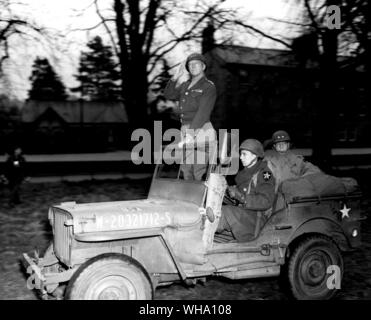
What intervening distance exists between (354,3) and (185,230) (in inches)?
476

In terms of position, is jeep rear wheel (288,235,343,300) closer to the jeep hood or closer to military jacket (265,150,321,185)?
military jacket (265,150,321,185)

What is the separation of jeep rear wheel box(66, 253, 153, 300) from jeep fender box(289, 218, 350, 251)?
2.03 meters

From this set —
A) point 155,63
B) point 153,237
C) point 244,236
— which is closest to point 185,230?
point 153,237

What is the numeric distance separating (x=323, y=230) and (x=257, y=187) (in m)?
1.13

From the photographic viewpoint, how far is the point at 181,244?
4.55m

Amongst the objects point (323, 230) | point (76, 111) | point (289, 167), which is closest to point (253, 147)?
point (289, 167)

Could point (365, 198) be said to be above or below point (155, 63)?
below

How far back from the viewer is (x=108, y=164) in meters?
24.0

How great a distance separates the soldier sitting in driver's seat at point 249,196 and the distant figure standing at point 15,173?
738cm

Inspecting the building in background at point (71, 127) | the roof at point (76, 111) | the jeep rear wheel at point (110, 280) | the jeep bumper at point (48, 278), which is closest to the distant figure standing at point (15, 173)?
the jeep bumper at point (48, 278)

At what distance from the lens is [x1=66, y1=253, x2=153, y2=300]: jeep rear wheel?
3.91m

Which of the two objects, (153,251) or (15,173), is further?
(15,173)

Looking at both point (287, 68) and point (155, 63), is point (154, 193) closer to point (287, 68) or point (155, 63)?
point (155, 63)

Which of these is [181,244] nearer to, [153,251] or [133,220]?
[153,251]
